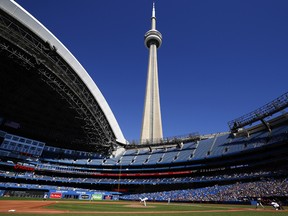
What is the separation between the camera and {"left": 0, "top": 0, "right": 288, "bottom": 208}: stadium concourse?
42253 mm

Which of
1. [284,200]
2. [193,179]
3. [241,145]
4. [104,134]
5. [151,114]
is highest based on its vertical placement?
[151,114]

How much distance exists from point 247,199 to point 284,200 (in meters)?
5.76

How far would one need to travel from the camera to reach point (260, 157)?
158 ft

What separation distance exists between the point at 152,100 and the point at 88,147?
41.1 meters

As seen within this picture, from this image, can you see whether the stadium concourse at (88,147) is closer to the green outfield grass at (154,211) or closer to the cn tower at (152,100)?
the green outfield grass at (154,211)

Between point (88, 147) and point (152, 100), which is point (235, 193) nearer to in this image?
point (88, 147)

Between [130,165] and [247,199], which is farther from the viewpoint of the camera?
[130,165]

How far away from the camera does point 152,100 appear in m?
105

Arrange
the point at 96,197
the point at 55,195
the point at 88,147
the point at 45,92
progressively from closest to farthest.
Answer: the point at 55,195 < the point at 45,92 < the point at 96,197 < the point at 88,147

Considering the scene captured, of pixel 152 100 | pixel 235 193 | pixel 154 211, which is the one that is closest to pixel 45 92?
pixel 154 211

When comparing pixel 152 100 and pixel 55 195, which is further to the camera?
pixel 152 100

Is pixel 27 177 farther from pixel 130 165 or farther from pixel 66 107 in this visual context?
pixel 130 165

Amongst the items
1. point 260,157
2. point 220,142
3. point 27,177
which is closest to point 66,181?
point 27,177

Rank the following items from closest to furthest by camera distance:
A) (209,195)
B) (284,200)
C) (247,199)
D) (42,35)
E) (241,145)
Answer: (284,200) → (247,199) → (42,35) → (209,195) → (241,145)
